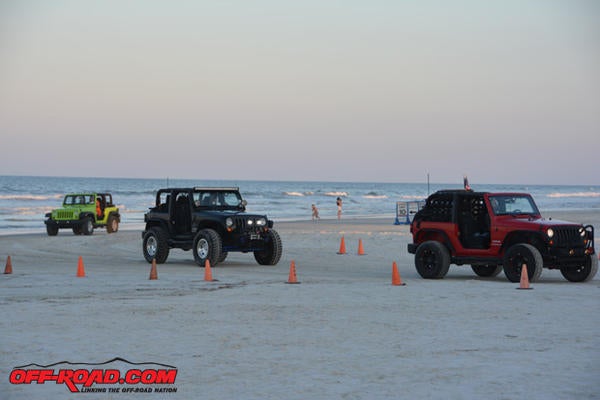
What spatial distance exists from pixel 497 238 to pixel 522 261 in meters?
0.81

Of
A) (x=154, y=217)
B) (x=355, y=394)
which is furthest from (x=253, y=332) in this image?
(x=154, y=217)

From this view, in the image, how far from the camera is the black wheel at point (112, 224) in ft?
133

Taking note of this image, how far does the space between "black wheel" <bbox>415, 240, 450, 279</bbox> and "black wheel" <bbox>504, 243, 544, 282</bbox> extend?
4.42 ft

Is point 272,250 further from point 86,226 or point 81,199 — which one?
point 81,199

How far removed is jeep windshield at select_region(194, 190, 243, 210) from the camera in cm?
2444

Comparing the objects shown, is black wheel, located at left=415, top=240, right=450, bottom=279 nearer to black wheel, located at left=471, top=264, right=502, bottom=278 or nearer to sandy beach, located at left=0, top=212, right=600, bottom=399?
sandy beach, located at left=0, top=212, right=600, bottom=399

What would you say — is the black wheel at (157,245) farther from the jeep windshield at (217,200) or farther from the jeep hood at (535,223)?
the jeep hood at (535,223)

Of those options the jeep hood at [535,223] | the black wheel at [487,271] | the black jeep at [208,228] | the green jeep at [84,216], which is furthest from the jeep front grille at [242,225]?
the green jeep at [84,216]

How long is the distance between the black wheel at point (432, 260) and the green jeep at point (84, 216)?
22.5 metres

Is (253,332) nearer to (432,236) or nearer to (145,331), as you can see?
(145,331)

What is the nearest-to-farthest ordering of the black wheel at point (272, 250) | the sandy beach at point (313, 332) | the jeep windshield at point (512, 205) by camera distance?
the sandy beach at point (313, 332) < the jeep windshield at point (512, 205) < the black wheel at point (272, 250)

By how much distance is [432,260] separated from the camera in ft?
64.8

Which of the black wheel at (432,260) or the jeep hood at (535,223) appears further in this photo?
the black wheel at (432,260)

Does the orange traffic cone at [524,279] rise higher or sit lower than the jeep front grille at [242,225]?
lower
